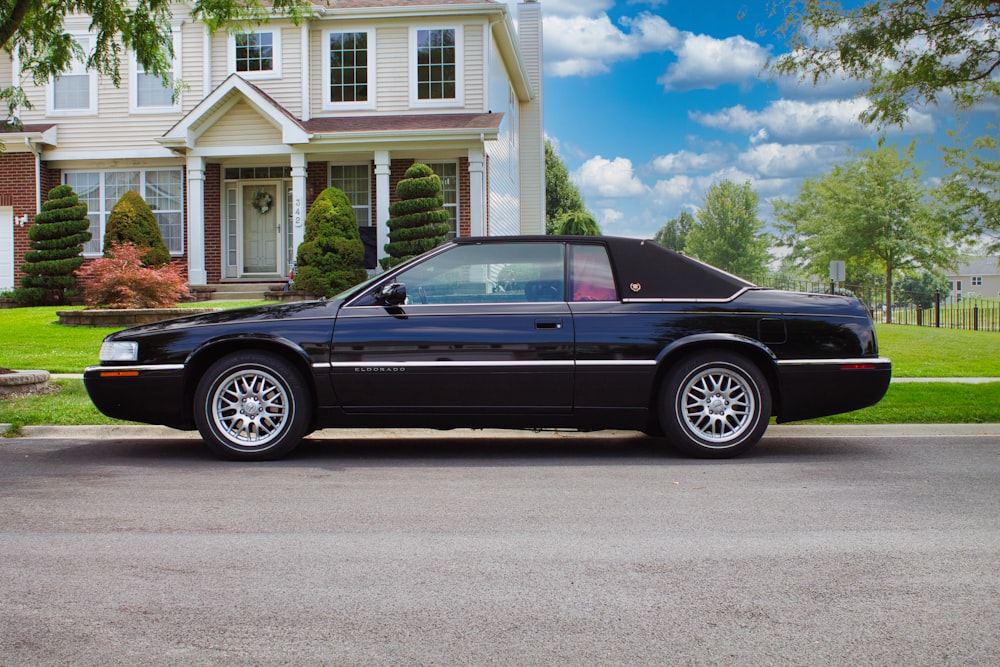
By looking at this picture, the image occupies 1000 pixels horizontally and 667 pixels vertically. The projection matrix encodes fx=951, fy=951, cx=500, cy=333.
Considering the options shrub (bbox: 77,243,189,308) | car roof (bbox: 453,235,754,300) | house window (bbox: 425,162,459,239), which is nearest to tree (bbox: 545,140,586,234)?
house window (bbox: 425,162,459,239)

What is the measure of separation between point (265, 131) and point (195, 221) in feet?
8.62

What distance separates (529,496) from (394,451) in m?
2.08

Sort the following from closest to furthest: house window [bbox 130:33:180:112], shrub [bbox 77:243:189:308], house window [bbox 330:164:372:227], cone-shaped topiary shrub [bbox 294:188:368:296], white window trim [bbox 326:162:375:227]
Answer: shrub [bbox 77:243:189:308], cone-shaped topiary shrub [bbox 294:188:368:296], white window trim [bbox 326:162:375:227], house window [bbox 330:164:372:227], house window [bbox 130:33:180:112]

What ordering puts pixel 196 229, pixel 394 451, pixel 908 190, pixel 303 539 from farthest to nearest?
pixel 908 190 < pixel 196 229 < pixel 394 451 < pixel 303 539

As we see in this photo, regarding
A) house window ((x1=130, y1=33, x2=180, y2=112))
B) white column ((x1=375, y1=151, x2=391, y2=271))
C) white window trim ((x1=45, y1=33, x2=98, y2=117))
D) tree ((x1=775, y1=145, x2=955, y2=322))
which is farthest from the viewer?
tree ((x1=775, y1=145, x2=955, y2=322))

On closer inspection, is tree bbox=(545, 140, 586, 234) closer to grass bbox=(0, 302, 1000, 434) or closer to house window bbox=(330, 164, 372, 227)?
house window bbox=(330, 164, 372, 227)

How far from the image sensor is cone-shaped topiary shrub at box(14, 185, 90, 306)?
20625mm

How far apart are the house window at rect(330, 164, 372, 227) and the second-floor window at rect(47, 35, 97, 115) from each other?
6348 mm

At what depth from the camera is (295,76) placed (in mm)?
22859

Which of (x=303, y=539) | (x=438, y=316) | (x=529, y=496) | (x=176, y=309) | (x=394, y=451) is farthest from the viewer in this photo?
(x=176, y=309)

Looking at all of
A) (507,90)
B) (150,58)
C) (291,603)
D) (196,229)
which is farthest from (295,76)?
(291,603)

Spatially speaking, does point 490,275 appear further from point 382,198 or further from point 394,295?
point 382,198

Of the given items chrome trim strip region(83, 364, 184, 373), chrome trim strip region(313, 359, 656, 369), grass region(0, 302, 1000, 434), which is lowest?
grass region(0, 302, 1000, 434)

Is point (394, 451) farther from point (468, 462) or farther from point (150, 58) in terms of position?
point (150, 58)
